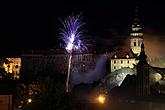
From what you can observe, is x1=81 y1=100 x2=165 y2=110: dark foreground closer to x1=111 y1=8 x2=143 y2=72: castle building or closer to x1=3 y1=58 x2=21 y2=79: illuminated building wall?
x1=111 y1=8 x2=143 y2=72: castle building

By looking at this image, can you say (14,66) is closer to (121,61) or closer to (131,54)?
(121,61)

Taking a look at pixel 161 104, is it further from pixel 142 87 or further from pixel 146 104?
pixel 142 87

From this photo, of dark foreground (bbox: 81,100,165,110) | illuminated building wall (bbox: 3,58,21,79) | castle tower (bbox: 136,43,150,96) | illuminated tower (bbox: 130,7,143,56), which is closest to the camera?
dark foreground (bbox: 81,100,165,110)

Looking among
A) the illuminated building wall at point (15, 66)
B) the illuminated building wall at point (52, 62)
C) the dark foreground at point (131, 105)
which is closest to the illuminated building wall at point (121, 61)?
the illuminated building wall at point (52, 62)

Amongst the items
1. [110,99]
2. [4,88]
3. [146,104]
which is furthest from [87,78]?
[4,88]

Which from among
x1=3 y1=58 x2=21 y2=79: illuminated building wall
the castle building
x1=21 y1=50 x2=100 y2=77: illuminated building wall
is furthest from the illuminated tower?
x1=3 y1=58 x2=21 y2=79: illuminated building wall

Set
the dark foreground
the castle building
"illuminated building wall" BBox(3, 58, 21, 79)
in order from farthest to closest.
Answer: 1. "illuminated building wall" BBox(3, 58, 21, 79)
2. the castle building
3. the dark foreground

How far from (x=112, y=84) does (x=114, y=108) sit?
29156 mm

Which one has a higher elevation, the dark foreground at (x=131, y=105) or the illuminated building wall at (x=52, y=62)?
the illuminated building wall at (x=52, y=62)

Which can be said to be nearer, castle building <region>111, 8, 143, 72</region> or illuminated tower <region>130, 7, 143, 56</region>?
castle building <region>111, 8, 143, 72</region>

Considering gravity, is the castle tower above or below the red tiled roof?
below

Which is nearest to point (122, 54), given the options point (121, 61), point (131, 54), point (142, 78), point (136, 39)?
point (121, 61)

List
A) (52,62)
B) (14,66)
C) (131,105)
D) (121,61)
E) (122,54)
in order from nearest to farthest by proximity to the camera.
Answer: (131,105), (121,61), (122,54), (52,62), (14,66)

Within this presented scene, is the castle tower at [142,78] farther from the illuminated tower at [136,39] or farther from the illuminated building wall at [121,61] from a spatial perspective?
the illuminated tower at [136,39]
